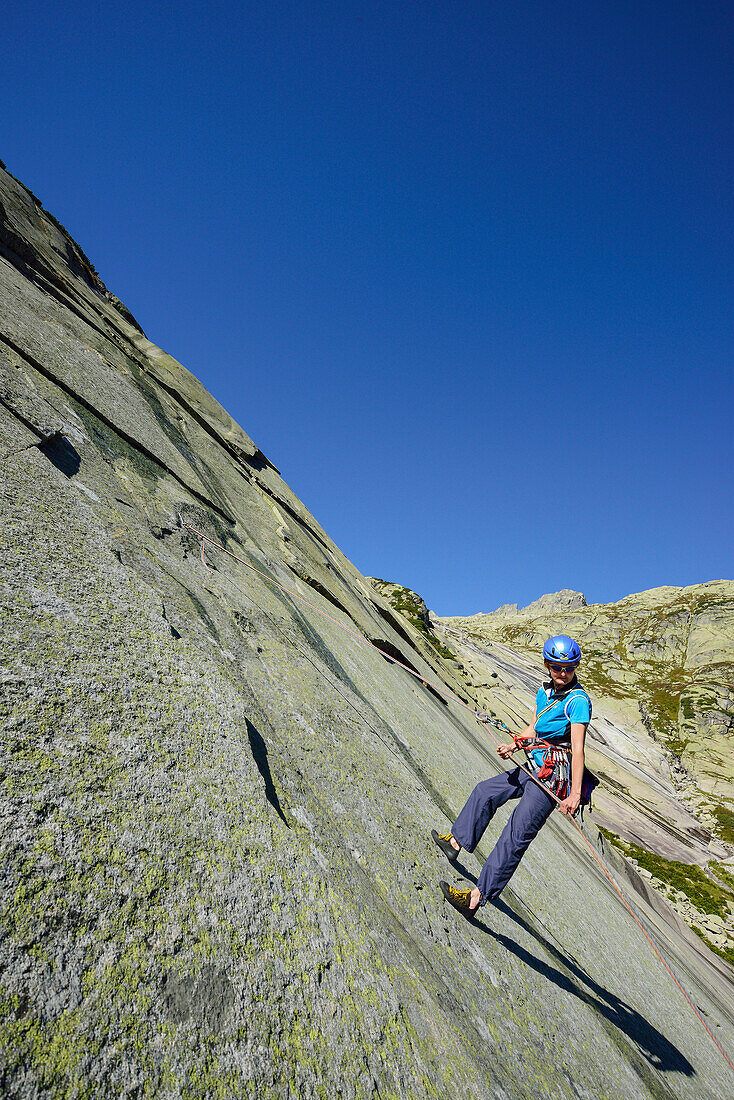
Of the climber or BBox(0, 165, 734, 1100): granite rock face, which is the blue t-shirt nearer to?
the climber

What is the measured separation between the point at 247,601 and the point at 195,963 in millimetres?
5276

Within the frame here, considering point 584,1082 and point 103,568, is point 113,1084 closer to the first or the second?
point 103,568

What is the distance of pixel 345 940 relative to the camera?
4.22 metres

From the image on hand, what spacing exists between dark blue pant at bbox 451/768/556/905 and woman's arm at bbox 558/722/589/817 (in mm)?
251

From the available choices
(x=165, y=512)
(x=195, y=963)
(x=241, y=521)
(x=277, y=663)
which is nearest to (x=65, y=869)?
(x=195, y=963)

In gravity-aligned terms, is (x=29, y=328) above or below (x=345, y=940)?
above

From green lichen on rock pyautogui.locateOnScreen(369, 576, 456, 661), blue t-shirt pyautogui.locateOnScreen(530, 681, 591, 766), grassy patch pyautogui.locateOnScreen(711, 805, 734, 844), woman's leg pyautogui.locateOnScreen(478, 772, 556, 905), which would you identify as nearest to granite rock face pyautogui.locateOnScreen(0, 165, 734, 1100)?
woman's leg pyautogui.locateOnScreen(478, 772, 556, 905)

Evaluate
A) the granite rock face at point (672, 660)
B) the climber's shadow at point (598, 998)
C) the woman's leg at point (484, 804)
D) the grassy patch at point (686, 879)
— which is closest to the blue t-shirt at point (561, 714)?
the woman's leg at point (484, 804)

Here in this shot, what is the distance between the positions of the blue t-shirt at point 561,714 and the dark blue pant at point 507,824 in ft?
1.97

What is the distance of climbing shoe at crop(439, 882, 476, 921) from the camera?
6.06 m

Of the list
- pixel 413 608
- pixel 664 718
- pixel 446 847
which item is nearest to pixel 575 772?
pixel 446 847

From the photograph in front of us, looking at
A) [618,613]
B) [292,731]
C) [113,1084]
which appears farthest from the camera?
[618,613]

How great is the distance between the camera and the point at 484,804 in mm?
6844

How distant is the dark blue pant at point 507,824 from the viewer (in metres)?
6.15
